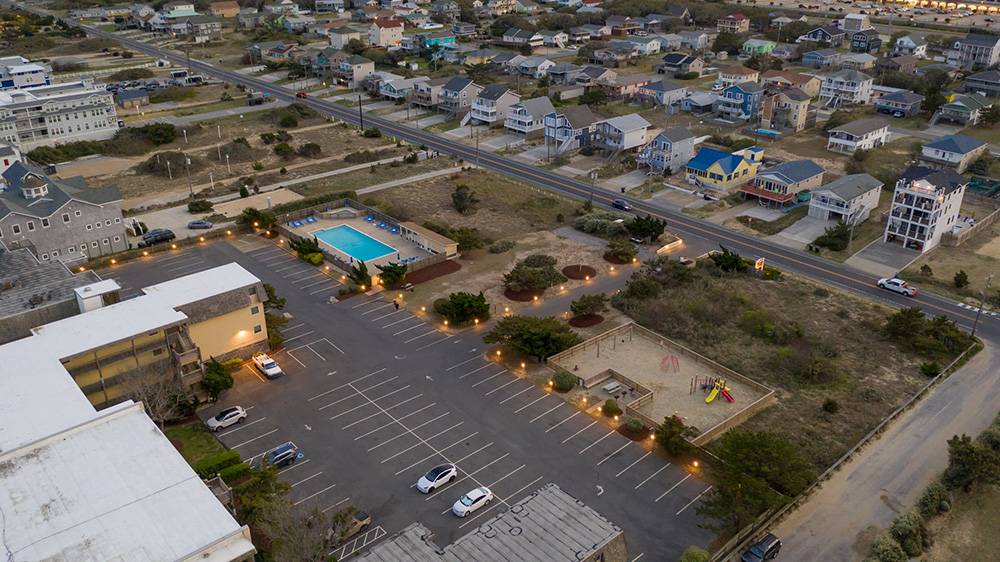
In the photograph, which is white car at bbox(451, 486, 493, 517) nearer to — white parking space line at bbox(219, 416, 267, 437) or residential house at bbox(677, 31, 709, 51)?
white parking space line at bbox(219, 416, 267, 437)

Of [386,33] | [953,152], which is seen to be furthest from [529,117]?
[386,33]

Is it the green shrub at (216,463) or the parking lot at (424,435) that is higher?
the green shrub at (216,463)

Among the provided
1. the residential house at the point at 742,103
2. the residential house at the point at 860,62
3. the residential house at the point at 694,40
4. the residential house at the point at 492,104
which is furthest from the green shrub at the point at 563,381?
the residential house at the point at 694,40

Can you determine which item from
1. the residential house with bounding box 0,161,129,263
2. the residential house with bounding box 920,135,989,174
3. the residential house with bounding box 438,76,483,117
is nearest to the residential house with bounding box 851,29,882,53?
the residential house with bounding box 920,135,989,174

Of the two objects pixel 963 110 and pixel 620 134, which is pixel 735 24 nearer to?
pixel 963 110

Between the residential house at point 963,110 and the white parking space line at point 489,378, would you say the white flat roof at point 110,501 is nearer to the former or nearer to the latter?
the white parking space line at point 489,378

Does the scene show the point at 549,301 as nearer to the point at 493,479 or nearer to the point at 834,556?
the point at 493,479
